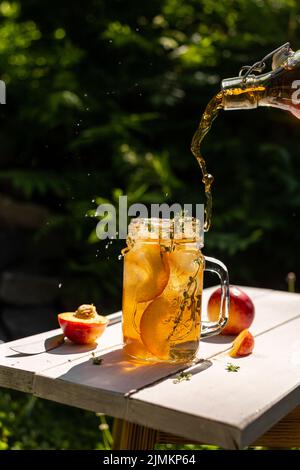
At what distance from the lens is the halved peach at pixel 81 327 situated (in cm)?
144

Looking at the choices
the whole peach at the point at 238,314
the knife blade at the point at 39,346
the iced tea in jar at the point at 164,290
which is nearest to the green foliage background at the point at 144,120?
the whole peach at the point at 238,314

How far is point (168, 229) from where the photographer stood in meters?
1.33

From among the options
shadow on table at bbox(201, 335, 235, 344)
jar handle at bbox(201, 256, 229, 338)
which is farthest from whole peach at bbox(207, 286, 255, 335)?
jar handle at bbox(201, 256, 229, 338)

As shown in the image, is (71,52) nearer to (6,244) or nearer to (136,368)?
(6,244)

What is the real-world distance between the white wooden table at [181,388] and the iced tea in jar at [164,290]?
4cm

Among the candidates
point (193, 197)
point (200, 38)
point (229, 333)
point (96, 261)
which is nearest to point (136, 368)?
point (229, 333)

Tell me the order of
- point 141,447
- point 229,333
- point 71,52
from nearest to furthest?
point 141,447 → point 229,333 → point 71,52

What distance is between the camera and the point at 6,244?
12.2 ft

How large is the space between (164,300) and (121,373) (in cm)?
16

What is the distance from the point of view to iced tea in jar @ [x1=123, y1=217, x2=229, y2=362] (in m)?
1.31

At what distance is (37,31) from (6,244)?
1.23 m

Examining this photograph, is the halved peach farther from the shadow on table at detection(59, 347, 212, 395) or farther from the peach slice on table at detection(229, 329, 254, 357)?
the peach slice on table at detection(229, 329, 254, 357)

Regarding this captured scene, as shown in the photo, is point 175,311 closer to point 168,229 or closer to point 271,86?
point 168,229

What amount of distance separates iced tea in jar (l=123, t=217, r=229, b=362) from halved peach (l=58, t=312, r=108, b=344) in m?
0.11
